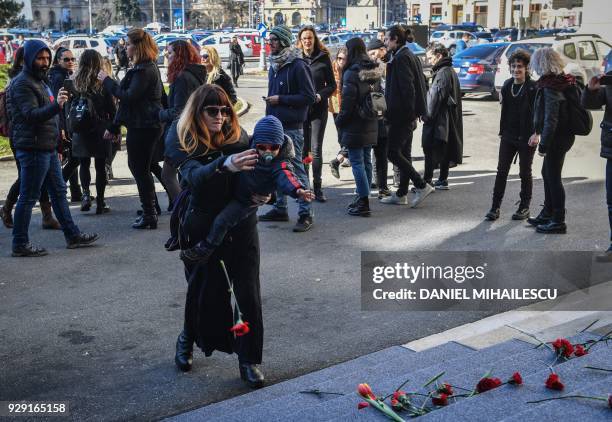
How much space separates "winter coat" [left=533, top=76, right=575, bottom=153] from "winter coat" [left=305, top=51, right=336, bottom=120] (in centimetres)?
248

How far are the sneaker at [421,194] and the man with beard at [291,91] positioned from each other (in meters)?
1.49

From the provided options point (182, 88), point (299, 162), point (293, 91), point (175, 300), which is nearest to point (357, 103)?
point (293, 91)

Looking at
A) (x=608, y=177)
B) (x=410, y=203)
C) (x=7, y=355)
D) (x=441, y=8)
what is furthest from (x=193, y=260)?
(x=441, y=8)

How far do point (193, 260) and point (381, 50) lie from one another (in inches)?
236

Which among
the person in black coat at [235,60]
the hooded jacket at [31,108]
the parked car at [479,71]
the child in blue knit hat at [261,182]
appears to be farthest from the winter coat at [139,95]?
the person in black coat at [235,60]

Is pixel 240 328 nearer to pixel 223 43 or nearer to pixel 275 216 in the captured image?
pixel 275 216

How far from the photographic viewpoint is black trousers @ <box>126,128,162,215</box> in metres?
8.25

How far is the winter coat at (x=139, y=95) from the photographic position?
8.07 meters

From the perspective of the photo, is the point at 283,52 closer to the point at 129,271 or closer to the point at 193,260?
the point at 129,271

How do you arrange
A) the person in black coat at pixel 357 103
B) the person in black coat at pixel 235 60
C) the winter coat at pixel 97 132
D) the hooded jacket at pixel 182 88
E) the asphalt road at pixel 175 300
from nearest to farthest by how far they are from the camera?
the asphalt road at pixel 175 300 < the hooded jacket at pixel 182 88 < the person in black coat at pixel 357 103 < the winter coat at pixel 97 132 < the person in black coat at pixel 235 60

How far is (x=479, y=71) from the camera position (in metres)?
23.9

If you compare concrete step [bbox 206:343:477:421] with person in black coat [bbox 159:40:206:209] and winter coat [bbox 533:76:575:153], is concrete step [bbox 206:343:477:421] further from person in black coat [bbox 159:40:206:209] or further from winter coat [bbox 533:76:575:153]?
person in black coat [bbox 159:40:206:209]

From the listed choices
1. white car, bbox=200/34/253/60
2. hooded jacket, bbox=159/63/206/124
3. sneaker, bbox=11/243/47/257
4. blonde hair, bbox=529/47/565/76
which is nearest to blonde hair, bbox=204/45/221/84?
hooded jacket, bbox=159/63/206/124

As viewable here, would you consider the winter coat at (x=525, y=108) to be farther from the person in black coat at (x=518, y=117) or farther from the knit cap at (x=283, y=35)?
the knit cap at (x=283, y=35)
